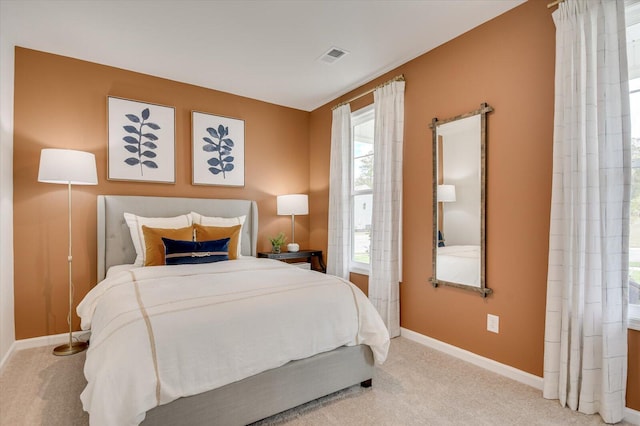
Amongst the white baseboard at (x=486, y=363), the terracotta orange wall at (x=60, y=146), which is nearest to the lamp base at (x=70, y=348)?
the terracotta orange wall at (x=60, y=146)

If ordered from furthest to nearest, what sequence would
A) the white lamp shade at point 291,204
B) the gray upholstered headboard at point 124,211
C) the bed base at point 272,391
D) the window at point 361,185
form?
the white lamp shade at point 291,204, the window at point 361,185, the gray upholstered headboard at point 124,211, the bed base at point 272,391

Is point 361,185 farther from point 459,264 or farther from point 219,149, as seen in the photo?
point 219,149

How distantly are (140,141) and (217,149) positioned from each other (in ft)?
2.73

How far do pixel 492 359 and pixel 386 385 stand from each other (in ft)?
2.97

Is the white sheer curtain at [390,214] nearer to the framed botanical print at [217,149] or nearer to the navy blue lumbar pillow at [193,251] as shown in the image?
the navy blue lumbar pillow at [193,251]

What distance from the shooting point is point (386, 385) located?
229cm

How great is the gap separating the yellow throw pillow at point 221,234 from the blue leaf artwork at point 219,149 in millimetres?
931

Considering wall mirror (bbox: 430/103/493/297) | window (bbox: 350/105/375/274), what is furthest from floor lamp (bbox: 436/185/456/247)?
window (bbox: 350/105/375/274)

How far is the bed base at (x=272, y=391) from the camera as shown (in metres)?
1.56

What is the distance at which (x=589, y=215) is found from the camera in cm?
193

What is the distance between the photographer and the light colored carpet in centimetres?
190

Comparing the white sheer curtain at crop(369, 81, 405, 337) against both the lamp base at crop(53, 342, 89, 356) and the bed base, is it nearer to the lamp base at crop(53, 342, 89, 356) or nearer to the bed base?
the bed base

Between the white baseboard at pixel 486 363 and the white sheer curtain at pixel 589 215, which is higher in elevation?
the white sheer curtain at pixel 589 215

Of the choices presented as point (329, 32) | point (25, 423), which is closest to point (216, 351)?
point (25, 423)
